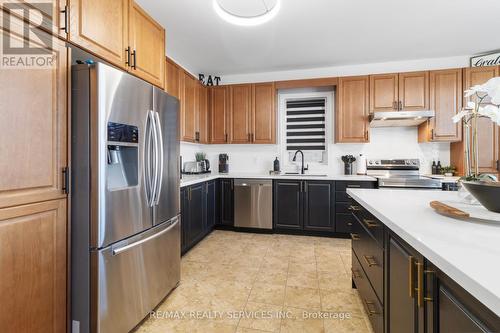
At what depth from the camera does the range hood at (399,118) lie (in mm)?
3270

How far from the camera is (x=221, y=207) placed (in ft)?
12.7

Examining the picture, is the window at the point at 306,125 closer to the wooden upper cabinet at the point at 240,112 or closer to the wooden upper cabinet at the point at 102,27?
the wooden upper cabinet at the point at 240,112

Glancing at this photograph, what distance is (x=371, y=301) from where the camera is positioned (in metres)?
1.52

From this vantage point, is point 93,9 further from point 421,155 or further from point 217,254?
point 421,155

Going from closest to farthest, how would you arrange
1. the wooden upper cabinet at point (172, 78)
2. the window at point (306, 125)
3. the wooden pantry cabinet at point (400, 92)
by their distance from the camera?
1. the wooden upper cabinet at point (172, 78)
2. the wooden pantry cabinet at point (400, 92)
3. the window at point (306, 125)

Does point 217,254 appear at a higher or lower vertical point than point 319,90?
lower

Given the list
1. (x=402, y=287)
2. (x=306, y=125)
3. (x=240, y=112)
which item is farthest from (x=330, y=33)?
(x=402, y=287)

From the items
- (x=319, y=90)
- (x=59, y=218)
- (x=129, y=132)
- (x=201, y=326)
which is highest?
(x=319, y=90)

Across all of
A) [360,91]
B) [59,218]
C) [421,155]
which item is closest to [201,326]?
[59,218]

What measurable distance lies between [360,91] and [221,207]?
9.16 feet

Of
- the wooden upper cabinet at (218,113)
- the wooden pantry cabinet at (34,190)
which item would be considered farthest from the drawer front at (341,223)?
the wooden pantry cabinet at (34,190)

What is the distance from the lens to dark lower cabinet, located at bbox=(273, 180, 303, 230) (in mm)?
3618

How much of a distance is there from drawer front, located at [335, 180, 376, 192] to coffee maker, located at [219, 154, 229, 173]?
189 centimetres

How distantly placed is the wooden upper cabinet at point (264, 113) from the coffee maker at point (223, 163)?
66cm
